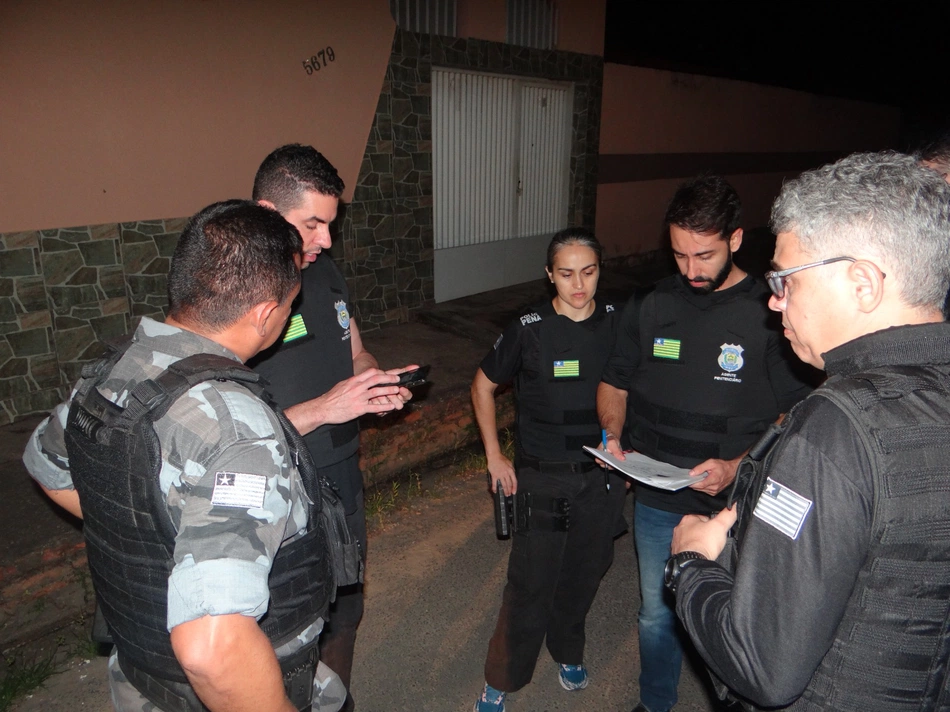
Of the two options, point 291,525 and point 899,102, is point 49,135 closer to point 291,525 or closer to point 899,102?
point 291,525

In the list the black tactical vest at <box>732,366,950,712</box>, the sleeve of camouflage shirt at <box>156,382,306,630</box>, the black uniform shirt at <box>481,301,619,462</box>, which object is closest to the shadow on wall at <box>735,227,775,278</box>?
the black uniform shirt at <box>481,301,619,462</box>

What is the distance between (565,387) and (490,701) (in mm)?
1429

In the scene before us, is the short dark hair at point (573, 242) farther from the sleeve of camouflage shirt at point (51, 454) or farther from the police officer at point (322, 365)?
the sleeve of camouflage shirt at point (51, 454)

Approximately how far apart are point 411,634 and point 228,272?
101 inches

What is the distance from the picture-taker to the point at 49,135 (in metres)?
4.65

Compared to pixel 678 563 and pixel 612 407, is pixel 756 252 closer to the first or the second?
pixel 612 407

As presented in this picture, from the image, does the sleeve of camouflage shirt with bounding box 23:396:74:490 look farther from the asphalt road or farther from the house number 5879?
the house number 5879

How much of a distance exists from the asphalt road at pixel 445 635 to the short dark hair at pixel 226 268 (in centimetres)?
221

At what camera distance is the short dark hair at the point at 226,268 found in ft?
5.44

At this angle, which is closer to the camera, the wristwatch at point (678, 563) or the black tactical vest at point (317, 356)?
the wristwatch at point (678, 563)

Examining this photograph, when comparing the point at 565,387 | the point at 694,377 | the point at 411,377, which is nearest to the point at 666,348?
the point at 694,377

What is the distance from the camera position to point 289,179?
2578 mm

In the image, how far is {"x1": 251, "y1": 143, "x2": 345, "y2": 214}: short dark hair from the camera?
8.45 feet

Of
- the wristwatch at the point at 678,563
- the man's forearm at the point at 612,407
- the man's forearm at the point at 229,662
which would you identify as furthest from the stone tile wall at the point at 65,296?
the wristwatch at the point at 678,563
